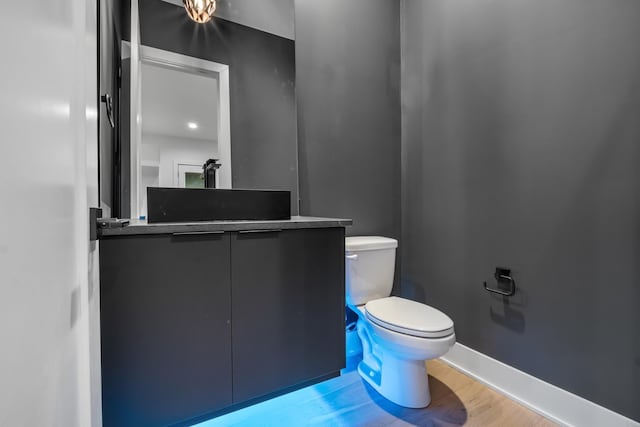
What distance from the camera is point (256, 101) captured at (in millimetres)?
1642

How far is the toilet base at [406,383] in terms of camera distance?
1421 mm

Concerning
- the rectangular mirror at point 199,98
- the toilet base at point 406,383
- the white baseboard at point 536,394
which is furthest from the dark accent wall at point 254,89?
the white baseboard at point 536,394

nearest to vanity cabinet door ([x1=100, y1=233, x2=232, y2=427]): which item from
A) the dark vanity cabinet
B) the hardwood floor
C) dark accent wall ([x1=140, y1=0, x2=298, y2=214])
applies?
the dark vanity cabinet

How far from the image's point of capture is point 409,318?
139 centimetres

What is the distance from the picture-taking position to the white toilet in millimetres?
1298

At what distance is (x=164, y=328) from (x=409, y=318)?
1058mm

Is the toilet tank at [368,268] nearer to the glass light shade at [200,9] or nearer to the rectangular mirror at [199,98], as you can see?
the rectangular mirror at [199,98]

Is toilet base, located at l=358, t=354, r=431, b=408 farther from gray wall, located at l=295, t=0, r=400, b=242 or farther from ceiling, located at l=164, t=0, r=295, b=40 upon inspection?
ceiling, located at l=164, t=0, r=295, b=40

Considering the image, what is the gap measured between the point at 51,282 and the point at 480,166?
1817mm

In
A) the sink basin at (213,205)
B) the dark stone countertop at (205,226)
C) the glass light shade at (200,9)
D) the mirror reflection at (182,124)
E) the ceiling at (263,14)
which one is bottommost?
the dark stone countertop at (205,226)

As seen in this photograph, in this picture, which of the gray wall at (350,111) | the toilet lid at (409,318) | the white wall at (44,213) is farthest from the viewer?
the gray wall at (350,111)

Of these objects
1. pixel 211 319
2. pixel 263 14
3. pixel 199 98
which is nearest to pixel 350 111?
pixel 263 14

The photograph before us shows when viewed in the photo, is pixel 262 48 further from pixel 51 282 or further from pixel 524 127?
pixel 51 282

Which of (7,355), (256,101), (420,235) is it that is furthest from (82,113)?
(420,235)
